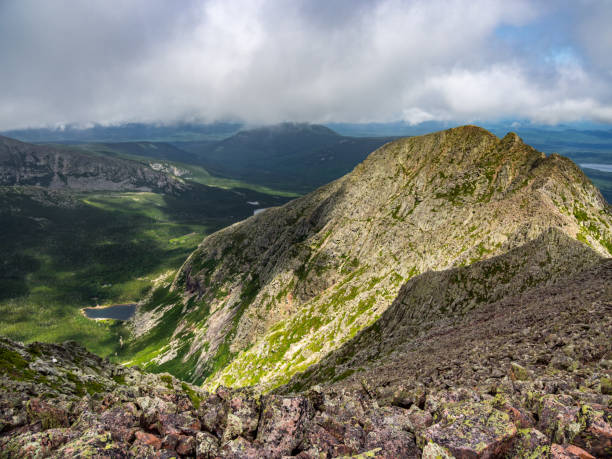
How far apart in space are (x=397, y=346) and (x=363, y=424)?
176 ft

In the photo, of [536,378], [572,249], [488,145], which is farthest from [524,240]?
[536,378]

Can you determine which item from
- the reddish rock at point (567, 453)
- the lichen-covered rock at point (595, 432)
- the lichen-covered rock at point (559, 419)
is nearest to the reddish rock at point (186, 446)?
the reddish rock at point (567, 453)

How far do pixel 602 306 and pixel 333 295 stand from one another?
90.7 m

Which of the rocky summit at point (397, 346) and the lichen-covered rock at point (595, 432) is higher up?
the lichen-covered rock at point (595, 432)

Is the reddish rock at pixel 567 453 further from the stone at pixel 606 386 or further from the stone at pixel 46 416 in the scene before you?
the stone at pixel 46 416

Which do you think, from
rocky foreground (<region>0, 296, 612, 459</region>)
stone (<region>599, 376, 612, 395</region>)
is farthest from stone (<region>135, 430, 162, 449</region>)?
stone (<region>599, 376, 612, 395</region>)

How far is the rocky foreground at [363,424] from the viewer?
543 inches

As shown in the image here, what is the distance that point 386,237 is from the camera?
124125mm

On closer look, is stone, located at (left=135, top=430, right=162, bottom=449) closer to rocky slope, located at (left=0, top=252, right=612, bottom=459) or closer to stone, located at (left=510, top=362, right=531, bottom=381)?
rocky slope, located at (left=0, top=252, right=612, bottom=459)

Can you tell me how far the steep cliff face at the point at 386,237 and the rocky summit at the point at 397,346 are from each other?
72 cm

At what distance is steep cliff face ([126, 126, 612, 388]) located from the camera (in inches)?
3487

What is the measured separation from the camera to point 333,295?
400 ft

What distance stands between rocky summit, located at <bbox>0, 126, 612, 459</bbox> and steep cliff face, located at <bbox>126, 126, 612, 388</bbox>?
0.72 metres

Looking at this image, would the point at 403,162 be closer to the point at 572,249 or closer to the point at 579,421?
the point at 572,249
